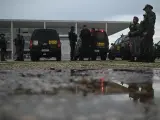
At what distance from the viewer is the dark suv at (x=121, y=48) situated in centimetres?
1892

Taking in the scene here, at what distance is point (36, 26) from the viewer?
4903cm

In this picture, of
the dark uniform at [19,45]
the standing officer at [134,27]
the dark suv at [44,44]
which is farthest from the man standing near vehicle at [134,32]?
the dark uniform at [19,45]

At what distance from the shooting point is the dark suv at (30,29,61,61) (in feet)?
58.4

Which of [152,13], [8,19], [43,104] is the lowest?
[43,104]

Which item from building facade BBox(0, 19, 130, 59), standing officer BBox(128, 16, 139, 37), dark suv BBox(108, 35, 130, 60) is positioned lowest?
dark suv BBox(108, 35, 130, 60)

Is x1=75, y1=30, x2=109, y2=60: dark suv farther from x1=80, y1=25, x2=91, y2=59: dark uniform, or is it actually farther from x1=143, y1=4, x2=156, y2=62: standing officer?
x1=143, y1=4, x2=156, y2=62: standing officer

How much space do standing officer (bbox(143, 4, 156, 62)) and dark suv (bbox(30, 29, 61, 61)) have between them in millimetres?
6455

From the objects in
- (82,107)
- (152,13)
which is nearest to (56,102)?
(82,107)

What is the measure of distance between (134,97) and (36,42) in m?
15.2

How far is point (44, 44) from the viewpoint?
17.8m

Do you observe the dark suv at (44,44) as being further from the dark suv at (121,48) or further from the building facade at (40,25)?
the building facade at (40,25)

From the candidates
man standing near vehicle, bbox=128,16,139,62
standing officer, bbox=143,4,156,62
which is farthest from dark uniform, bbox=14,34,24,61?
standing officer, bbox=143,4,156,62

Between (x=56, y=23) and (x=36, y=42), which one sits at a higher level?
(x=56, y=23)

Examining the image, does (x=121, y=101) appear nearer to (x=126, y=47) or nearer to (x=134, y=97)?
(x=134, y=97)
